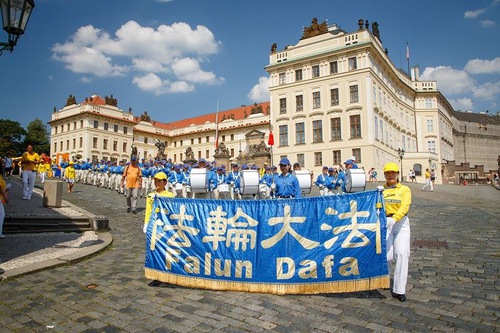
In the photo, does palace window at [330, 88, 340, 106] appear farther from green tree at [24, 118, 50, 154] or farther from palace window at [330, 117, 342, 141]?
green tree at [24, 118, 50, 154]

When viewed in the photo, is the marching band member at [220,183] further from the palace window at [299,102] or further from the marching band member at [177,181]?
the palace window at [299,102]

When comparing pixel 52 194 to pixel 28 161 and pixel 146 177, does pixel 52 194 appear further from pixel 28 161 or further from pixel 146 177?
pixel 146 177

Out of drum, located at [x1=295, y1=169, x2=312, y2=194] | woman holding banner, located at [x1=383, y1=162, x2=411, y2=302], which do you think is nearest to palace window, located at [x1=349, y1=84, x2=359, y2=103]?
drum, located at [x1=295, y1=169, x2=312, y2=194]

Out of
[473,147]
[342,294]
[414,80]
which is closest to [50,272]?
[342,294]

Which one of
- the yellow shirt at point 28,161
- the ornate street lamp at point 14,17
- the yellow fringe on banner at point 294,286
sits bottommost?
the yellow fringe on banner at point 294,286

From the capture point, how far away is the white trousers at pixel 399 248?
4285 mm

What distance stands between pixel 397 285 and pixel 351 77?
39.4 meters

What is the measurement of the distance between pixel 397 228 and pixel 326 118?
38.7m

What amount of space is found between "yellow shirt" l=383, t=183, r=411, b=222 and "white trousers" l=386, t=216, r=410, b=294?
13 centimetres

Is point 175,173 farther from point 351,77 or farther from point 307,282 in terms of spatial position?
point 351,77

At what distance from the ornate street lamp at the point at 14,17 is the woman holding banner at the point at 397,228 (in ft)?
21.7

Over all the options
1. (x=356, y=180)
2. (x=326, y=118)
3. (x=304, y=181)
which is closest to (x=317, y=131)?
(x=326, y=118)

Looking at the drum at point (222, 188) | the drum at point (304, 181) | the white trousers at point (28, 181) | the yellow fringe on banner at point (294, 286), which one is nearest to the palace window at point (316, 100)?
the drum at point (222, 188)

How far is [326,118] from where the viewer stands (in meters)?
41.9
